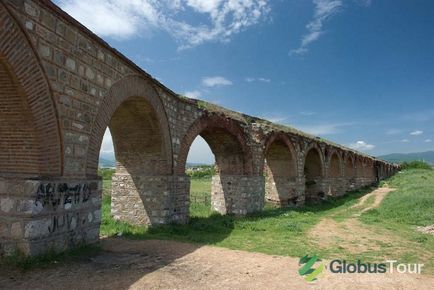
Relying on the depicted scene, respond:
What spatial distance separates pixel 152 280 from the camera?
5.01 meters

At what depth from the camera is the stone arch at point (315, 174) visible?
2175 centimetres

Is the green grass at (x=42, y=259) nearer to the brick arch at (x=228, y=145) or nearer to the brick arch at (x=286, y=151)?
the brick arch at (x=228, y=145)

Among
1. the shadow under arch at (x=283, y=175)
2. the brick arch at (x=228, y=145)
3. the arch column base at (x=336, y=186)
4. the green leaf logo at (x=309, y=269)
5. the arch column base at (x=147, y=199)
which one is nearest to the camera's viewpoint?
the green leaf logo at (x=309, y=269)

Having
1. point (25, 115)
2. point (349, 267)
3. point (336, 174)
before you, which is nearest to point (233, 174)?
point (349, 267)

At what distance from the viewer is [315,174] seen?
22.1 metres

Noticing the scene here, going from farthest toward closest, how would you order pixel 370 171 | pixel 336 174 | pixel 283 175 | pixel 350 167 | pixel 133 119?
pixel 370 171, pixel 350 167, pixel 336 174, pixel 283 175, pixel 133 119

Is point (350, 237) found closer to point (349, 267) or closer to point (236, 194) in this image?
point (349, 267)

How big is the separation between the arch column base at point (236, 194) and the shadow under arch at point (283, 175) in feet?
12.0

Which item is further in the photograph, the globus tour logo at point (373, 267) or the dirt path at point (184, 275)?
the globus tour logo at point (373, 267)

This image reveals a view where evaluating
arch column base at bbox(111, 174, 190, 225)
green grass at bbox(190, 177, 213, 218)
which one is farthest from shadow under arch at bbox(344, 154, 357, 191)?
arch column base at bbox(111, 174, 190, 225)

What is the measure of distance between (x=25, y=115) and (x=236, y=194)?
1008 centimetres

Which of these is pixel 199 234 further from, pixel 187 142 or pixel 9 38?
pixel 9 38

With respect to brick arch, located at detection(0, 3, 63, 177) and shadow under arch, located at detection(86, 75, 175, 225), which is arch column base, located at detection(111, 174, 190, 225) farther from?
brick arch, located at detection(0, 3, 63, 177)

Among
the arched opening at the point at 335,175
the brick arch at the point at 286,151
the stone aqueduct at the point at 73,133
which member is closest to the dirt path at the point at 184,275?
the stone aqueduct at the point at 73,133
